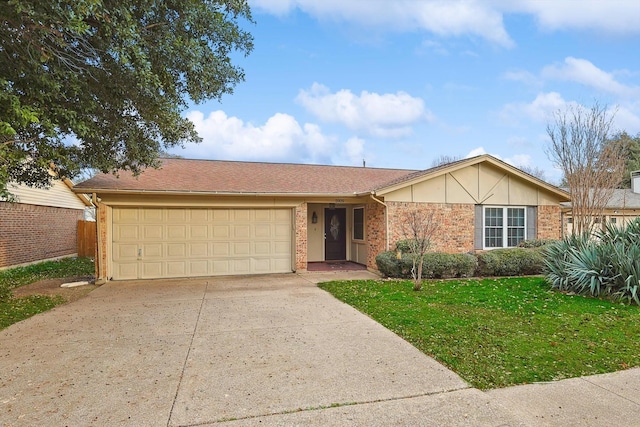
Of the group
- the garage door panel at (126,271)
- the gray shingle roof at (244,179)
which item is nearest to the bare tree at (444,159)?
the gray shingle roof at (244,179)

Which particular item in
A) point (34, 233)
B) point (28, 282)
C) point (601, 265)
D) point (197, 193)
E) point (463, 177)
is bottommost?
point (28, 282)

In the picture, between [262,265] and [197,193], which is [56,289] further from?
[262,265]

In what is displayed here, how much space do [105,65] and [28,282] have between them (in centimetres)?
782

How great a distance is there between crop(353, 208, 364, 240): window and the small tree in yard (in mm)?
2191

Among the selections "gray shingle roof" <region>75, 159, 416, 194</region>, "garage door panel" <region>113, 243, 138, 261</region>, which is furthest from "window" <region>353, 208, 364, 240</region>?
"garage door panel" <region>113, 243, 138, 261</region>

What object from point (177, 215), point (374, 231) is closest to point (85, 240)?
point (177, 215)

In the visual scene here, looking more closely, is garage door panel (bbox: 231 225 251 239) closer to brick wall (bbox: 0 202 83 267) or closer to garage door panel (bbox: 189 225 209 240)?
garage door panel (bbox: 189 225 209 240)

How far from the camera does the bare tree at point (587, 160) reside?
11094 mm

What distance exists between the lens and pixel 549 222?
12859mm

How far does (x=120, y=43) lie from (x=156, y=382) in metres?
4.60

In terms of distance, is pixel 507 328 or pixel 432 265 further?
pixel 432 265

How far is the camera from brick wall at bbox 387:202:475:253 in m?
11.4

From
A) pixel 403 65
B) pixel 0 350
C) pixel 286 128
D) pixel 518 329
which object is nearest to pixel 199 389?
pixel 0 350

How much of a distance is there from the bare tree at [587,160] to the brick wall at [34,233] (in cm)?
1689
